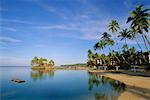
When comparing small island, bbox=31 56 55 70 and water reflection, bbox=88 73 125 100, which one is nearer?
water reflection, bbox=88 73 125 100

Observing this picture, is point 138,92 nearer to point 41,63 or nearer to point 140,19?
point 140,19

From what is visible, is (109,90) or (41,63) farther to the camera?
(41,63)

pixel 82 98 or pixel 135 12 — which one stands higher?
pixel 135 12

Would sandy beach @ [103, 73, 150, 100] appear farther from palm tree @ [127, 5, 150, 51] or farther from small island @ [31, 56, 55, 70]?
small island @ [31, 56, 55, 70]

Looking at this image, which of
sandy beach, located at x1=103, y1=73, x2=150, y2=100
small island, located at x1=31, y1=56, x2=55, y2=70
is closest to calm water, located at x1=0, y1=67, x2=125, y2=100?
sandy beach, located at x1=103, y1=73, x2=150, y2=100

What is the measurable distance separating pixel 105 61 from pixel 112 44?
19817 mm

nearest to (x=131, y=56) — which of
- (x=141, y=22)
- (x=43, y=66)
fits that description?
(x=141, y=22)

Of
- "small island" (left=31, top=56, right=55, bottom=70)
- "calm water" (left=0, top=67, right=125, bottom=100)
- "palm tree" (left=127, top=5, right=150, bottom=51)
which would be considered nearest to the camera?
"calm water" (left=0, top=67, right=125, bottom=100)

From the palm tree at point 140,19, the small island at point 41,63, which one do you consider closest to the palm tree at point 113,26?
the palm tree at point 140,19

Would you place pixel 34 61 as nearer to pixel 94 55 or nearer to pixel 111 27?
pixel 94 55

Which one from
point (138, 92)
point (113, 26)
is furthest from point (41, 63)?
point (138, 92)

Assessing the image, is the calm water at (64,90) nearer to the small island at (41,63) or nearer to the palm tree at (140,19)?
the palm tree at (140,19)

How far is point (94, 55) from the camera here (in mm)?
135250

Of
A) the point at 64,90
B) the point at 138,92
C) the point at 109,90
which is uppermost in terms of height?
the point at 138,92
